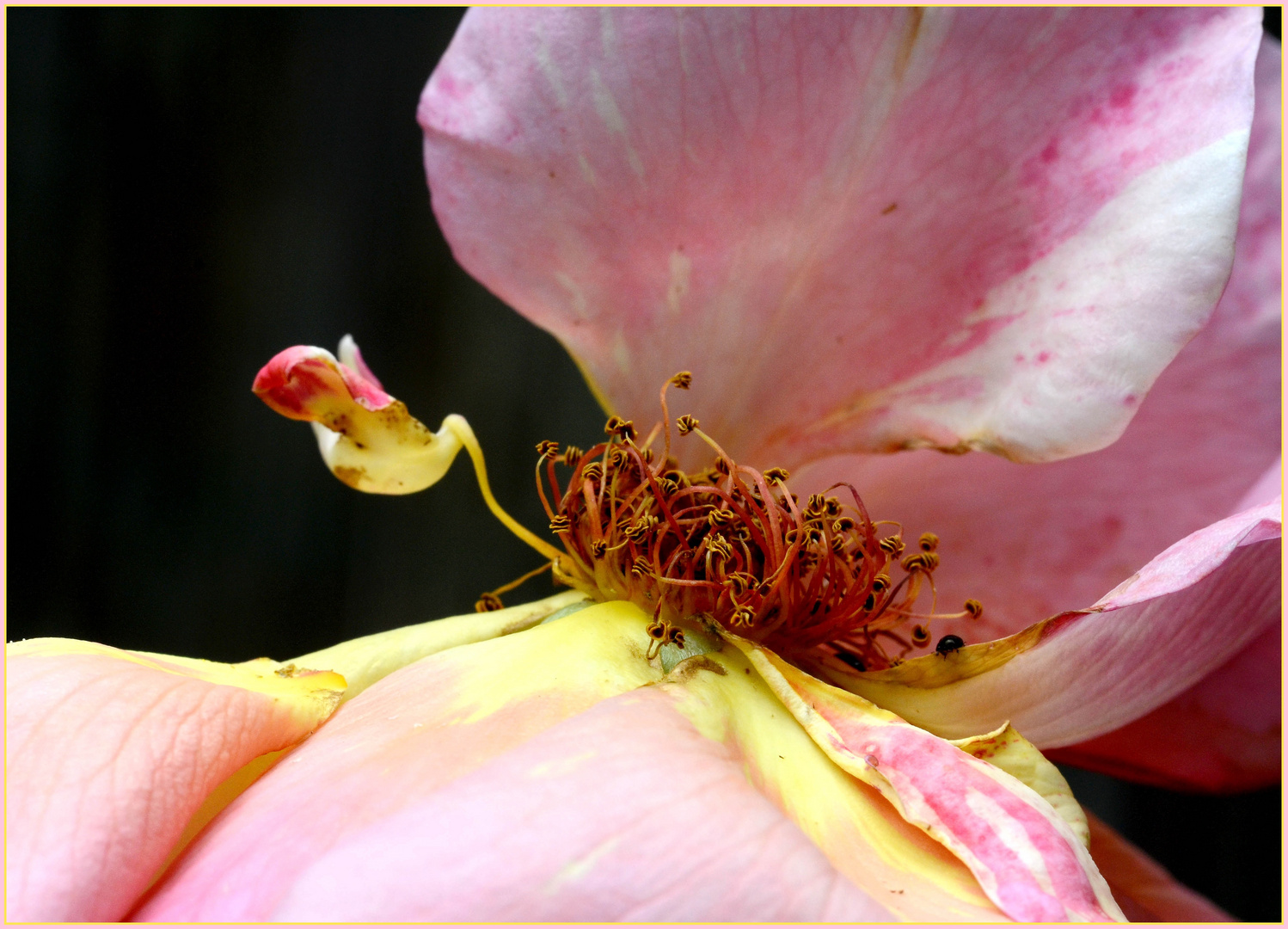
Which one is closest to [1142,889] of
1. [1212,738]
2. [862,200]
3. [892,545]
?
Result: [1212,738]

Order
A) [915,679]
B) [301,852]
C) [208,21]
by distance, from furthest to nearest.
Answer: [208,21]
[915,679]
[301,852]

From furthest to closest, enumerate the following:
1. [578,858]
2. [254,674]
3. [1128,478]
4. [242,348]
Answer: [242,348] → [1128,478] → [254,674] → [578,858]

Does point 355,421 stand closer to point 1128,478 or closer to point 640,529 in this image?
point 640,529

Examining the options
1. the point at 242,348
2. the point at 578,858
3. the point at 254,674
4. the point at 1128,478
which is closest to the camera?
the point at 578,858

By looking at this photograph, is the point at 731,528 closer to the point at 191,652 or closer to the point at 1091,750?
the point at 1091,750

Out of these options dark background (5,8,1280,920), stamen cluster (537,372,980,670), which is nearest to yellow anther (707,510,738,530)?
stamen cluster (537,372,980,670)

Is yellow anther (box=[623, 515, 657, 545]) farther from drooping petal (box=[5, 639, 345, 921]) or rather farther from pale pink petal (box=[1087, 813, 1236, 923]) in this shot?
pale pink petal (box=[1087, 813, 1236, 923])

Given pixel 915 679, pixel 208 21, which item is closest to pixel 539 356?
pixel 208 21
